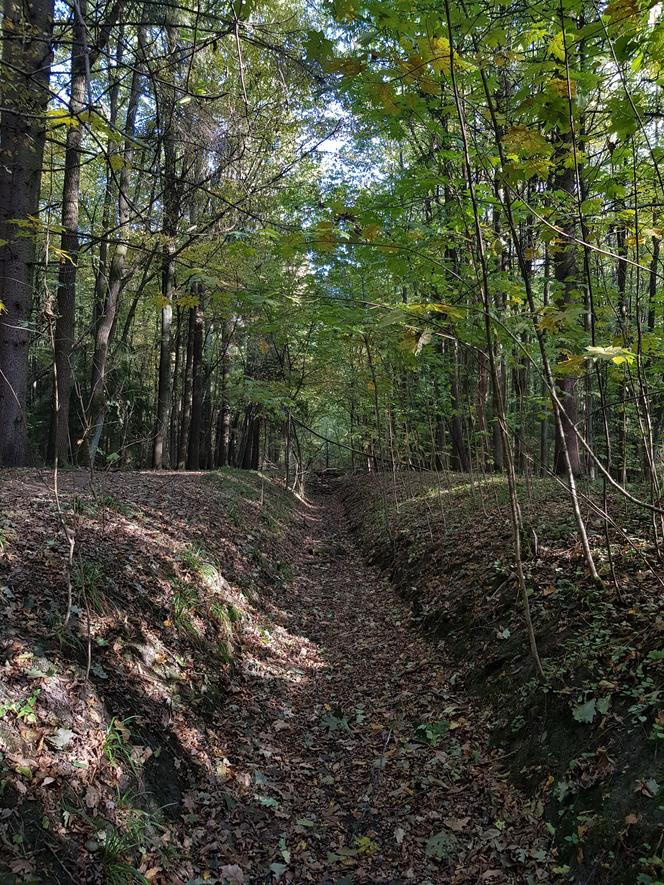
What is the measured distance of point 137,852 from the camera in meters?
2.63

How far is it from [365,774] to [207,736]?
1.27m

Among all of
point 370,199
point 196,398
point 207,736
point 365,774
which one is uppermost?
point 370,199

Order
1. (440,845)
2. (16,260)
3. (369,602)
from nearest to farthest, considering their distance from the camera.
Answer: (440,845) → (16,260) → (369,602)

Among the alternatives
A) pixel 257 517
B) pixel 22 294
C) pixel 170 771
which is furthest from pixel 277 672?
pixel 22 294

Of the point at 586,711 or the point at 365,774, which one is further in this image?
the point at 365,774

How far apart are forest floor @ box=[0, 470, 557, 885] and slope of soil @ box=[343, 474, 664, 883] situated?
23 cm

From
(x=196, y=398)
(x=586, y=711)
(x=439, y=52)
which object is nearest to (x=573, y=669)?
(x=586, y=711)

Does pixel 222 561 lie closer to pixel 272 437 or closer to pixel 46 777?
pixel 46 777

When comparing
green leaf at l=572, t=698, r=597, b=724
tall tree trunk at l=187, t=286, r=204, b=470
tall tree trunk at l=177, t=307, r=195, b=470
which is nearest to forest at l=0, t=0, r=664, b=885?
green leaf at l=572, t=698, r=597, b=724

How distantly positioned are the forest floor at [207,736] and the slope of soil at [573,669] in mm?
Result: 225

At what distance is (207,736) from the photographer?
12.8 ft

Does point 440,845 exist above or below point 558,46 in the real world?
below

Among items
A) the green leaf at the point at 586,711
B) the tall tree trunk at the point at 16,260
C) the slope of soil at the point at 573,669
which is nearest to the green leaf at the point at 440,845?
the slope of soil at the point at 573,669

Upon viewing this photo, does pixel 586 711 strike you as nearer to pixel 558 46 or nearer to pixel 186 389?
pixel 558 46
